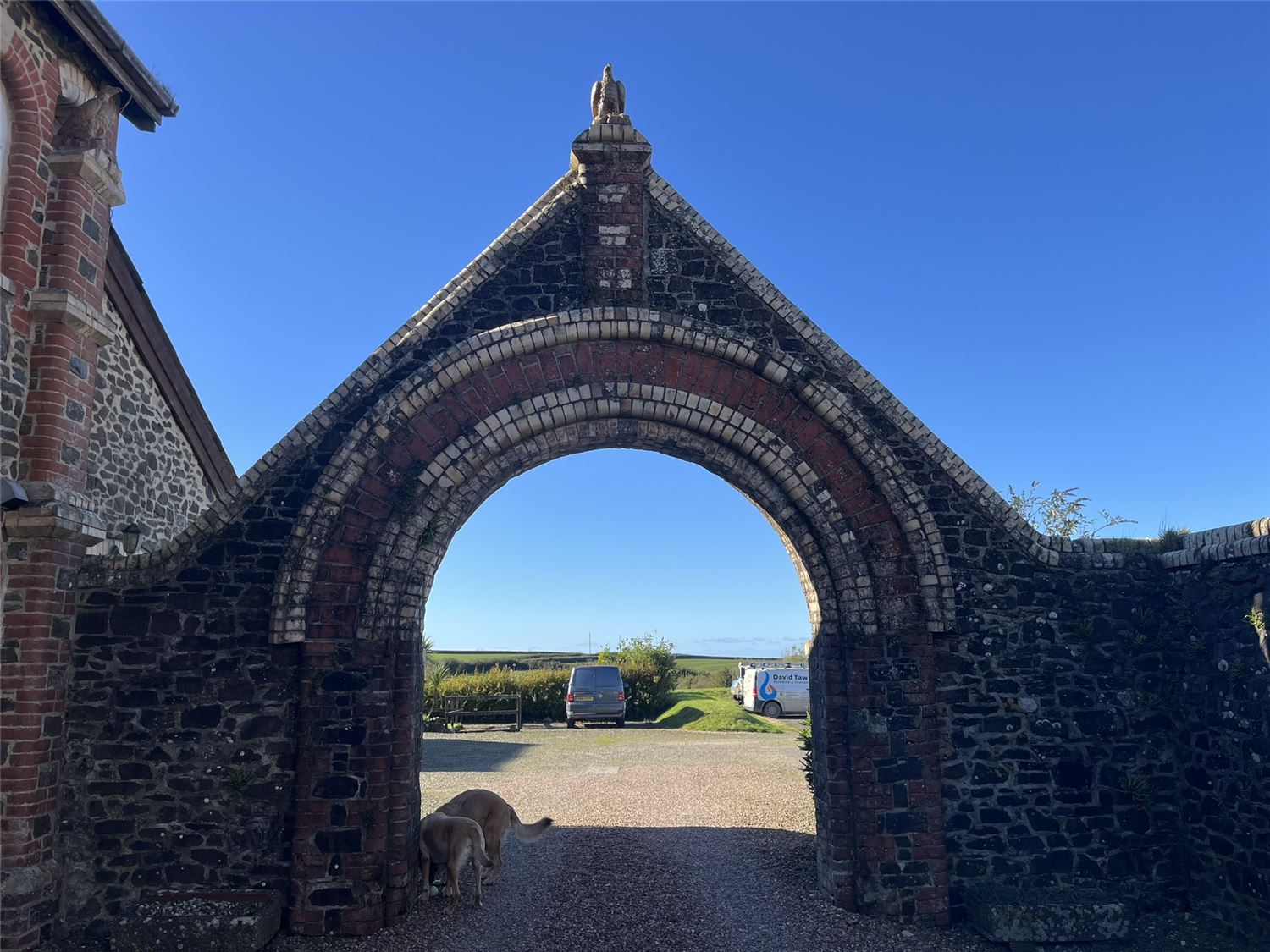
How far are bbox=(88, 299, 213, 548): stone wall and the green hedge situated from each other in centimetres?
1397

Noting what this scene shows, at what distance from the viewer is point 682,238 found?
28.2ft

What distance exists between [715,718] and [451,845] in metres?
15.3

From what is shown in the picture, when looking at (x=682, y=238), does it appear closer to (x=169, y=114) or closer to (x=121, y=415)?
(x=169, y=114)

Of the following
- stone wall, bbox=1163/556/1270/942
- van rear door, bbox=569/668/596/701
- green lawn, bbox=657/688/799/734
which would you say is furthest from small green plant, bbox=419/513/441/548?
van rear door, bbox=569/668/596/701

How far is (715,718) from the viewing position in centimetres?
2206

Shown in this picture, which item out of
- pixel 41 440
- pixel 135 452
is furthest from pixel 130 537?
pixel 41 440

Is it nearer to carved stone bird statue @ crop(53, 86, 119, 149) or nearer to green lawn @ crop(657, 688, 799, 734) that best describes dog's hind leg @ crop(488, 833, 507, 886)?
carved stone bird statue @ crop(53, 86, 119, 149)

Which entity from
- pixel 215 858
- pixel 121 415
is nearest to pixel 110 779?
pixel 215 858

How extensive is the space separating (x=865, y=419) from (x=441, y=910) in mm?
6299

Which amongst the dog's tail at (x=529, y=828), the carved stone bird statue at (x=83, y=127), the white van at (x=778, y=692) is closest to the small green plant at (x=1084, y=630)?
the dog's tail at (x=529, y=828)

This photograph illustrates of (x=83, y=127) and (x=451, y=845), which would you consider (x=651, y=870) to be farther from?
(x=83, y=127)

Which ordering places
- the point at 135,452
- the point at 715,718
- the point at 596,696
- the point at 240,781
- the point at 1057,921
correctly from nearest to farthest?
the point at 1057,921 < the point at 240,781 < the point at 135,452 < the point at 715,718 < the point at 596,696

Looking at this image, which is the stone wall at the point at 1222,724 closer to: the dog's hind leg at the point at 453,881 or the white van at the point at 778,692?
the dog's hind leg at the point at 453,881

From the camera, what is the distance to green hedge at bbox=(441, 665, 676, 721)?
79.9 feet
